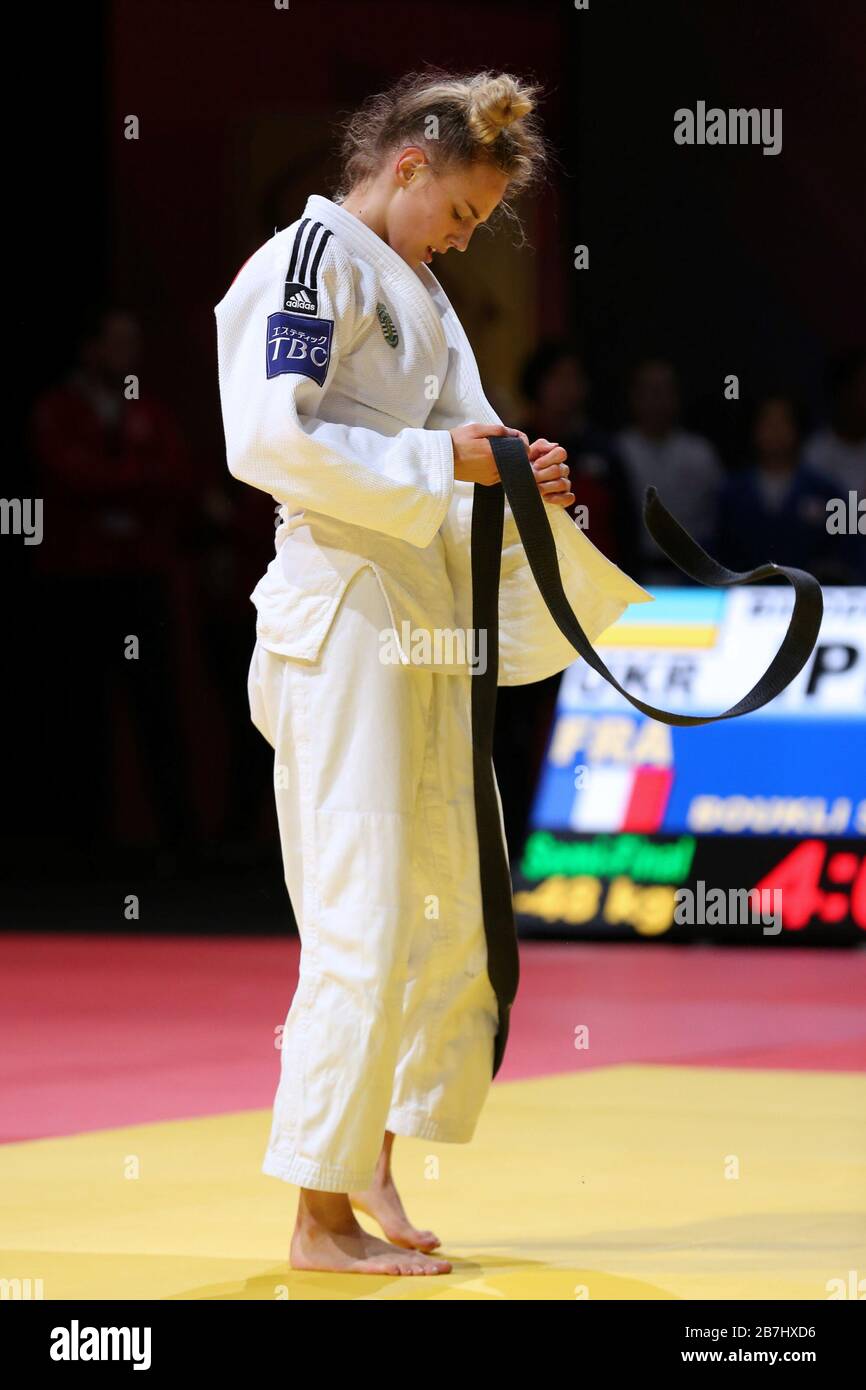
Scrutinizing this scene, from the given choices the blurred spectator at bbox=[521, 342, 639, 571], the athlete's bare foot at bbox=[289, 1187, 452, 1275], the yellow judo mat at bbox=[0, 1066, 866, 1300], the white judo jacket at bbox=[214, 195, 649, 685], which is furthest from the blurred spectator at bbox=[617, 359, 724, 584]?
the athlete's bare foot at bbox=[289, 1187, 452, 1275]

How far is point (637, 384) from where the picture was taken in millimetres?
8867

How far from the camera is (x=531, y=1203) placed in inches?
140

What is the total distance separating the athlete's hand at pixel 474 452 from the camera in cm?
308

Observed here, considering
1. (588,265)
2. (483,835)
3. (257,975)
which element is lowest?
(257,975)

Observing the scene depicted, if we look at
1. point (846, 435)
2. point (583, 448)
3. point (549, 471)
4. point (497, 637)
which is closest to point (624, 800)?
point (583, 448)

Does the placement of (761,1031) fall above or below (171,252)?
below

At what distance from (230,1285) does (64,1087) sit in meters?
1.93

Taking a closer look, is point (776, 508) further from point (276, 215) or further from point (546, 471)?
point (546, 471)

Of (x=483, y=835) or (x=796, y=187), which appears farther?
(x=796, y=187)

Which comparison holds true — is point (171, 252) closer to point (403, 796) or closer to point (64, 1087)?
point (64, 1087)

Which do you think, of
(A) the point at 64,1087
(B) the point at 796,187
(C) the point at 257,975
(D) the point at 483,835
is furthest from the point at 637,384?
(D) the point at 483,835

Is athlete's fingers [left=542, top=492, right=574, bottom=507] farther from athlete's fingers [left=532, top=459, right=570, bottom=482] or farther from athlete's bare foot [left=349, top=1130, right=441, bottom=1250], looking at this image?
athlete's bare foot [left=349, top=1130, right=441, bottom=1250]

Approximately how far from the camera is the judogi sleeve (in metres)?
2.98

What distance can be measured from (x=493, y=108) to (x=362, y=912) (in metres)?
1.18
